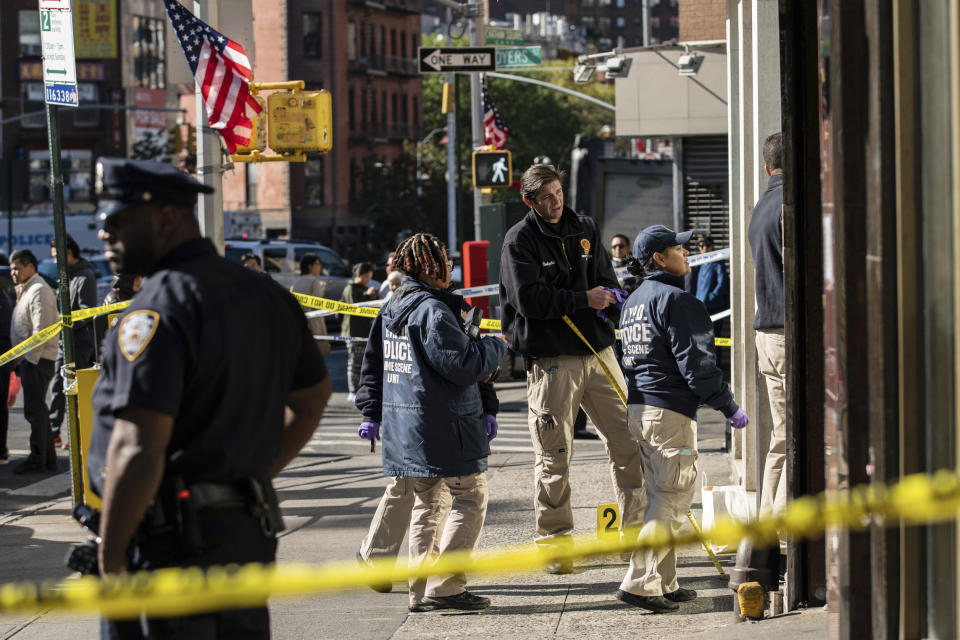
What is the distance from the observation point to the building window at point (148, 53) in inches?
2655

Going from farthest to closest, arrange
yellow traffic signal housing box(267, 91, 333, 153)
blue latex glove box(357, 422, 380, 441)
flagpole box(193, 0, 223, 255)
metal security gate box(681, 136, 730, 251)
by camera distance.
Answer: metal security gate box(681, 136, 730, 251), yellow traffic signal housing box(267, 91, 333, 153), flagpole box(193, 0, 223, 255), blue latex glove box(357, 422, 380, 441)

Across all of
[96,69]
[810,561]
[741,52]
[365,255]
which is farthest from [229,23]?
[96,69]

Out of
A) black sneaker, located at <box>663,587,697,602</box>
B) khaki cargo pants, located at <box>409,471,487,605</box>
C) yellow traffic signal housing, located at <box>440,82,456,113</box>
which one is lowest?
black sneaker, located at <box>663,587,697,602</box>

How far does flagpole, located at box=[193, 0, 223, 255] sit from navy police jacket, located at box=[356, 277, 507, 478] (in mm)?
3490

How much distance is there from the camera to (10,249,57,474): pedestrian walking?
11.0 m

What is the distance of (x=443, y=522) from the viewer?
21.4ft

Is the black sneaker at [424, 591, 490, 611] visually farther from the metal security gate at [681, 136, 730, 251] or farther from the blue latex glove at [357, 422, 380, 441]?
the metal security gate at [681, 136, 730, 251]

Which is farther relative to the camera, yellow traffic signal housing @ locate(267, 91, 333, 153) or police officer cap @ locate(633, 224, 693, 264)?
yellow traffic signal housing @ locate(267, 91, 333, 153)

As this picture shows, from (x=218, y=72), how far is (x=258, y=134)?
1281 mm

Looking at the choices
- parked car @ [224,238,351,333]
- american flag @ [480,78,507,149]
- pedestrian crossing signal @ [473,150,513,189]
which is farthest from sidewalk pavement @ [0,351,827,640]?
parked car @ [224,238,351,333]

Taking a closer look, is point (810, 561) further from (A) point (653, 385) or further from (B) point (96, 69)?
(B) point (96, 69)

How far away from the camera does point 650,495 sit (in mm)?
6234

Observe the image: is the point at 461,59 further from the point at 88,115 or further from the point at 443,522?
the point at 88,115

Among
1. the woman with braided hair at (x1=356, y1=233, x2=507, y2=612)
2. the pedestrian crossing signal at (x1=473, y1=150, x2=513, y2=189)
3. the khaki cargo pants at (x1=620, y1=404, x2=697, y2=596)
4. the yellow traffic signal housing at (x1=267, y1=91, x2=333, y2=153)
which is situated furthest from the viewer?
the pedestrian crossing signal at (x1=473, y1=150, x2=513, y2=189)
